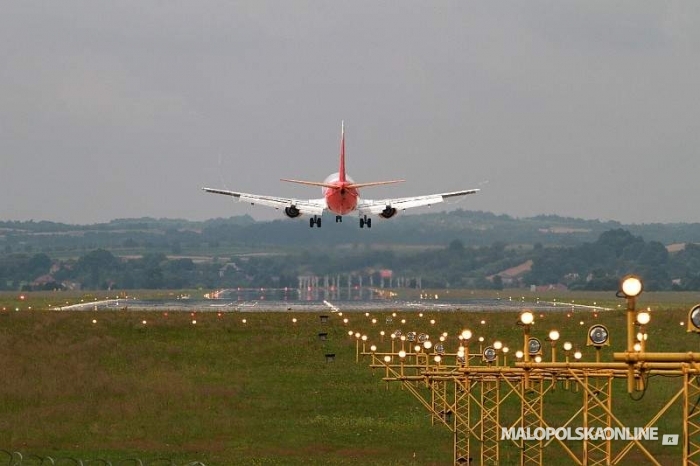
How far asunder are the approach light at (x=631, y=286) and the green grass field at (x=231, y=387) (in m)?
41.8

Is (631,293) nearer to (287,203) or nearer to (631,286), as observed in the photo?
(631,286)

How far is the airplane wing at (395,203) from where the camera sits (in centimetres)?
14438

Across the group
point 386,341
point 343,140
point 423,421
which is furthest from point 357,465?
point 343,140

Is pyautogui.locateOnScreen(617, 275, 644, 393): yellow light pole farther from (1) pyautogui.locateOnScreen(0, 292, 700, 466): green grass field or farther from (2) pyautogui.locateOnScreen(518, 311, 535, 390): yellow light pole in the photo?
(1) pyautogui.locateOnScreen(0, 292, 700, 466): green grass field

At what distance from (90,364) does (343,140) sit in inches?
1929

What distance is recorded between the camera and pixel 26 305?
579 feet

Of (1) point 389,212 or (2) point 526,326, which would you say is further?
(1) point 389,212

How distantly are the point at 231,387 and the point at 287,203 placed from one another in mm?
40649

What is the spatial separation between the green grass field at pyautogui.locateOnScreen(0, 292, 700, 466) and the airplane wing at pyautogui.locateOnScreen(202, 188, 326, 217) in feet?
31.4

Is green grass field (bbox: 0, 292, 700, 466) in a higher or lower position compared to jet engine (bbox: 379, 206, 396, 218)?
lower

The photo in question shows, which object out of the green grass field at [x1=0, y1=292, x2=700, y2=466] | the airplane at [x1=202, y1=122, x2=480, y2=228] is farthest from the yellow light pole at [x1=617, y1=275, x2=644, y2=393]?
the airplane at [x1=202, y1=122, x2=480, y2=228]

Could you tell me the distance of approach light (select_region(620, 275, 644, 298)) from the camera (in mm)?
29719

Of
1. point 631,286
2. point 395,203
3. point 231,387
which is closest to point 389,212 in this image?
point 395,203

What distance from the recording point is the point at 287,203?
144750 mm
